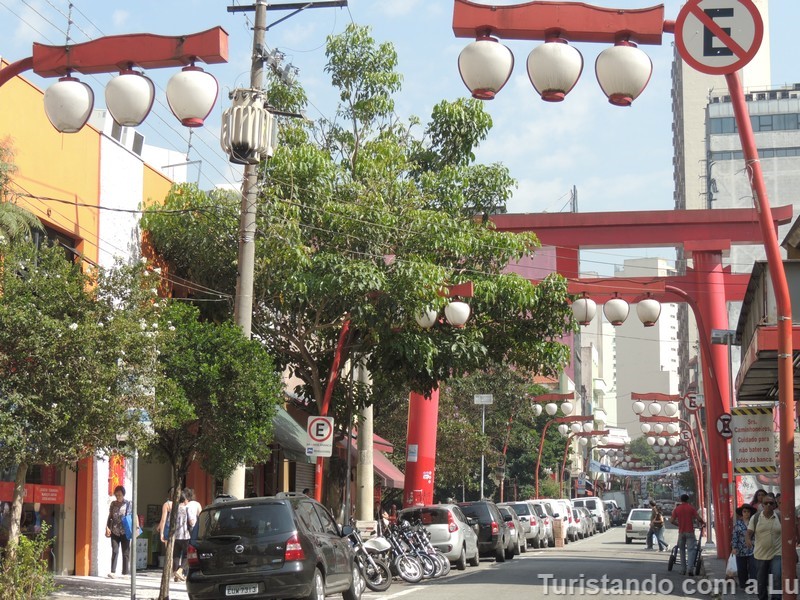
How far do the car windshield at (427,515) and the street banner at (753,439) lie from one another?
29.7 feet

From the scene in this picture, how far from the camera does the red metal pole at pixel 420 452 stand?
35.7 metres

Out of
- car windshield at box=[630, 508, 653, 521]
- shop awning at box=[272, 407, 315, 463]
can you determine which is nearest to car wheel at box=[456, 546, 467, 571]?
shop awning at box=[272, 407, 315, 463]

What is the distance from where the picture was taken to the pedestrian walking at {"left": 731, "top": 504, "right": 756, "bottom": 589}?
754 inches

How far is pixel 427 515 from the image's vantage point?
28.0 meters

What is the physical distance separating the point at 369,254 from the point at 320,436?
473 centimetres

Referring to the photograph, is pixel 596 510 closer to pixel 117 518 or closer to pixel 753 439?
pixel 753 439

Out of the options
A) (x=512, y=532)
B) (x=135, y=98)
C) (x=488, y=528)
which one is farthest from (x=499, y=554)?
(x=135, y=98)

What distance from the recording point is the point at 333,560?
1706 cm

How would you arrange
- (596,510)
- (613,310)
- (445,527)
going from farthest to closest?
(596,510)
(445,527)
(613,310)

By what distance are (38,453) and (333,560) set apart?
4570mm

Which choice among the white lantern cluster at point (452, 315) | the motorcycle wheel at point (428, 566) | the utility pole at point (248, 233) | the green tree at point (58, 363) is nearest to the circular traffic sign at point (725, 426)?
the white lantern cluster at point (452, 315)

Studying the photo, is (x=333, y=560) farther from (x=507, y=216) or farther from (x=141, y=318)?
(x=507, y=216)

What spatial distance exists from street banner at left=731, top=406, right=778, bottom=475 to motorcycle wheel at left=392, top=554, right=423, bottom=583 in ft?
21.8

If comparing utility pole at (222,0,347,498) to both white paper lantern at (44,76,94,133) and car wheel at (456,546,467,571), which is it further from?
car wheel at (456,546,467,571)
